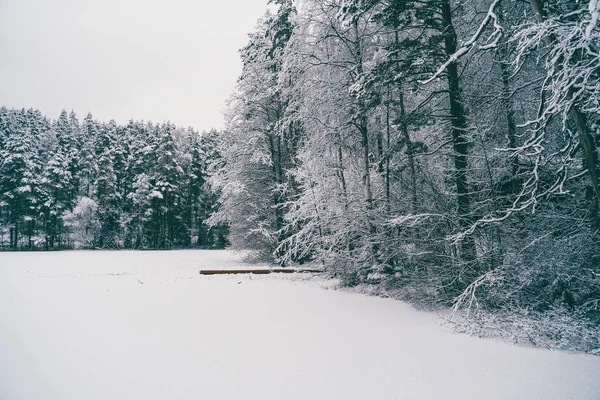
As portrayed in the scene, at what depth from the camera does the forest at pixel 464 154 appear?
4.71 m

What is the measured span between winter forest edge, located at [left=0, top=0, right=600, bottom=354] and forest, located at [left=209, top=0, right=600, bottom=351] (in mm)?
47

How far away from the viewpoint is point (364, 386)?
3.59 meters

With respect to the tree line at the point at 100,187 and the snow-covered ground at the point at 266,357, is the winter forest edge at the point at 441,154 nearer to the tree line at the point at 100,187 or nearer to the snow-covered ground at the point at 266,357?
the snow-covered ground at the point at 266,357

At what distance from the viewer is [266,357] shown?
14.7ft

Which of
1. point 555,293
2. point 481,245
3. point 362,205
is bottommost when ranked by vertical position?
point 555,293

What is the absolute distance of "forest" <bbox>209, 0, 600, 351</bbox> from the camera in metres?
4.71

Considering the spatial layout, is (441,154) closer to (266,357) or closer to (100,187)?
(266,357)

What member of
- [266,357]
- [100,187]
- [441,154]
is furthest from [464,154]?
[100,187]

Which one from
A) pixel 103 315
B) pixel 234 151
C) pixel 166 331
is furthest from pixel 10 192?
pixel 166 331

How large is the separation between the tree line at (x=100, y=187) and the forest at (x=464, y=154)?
30.1 meters

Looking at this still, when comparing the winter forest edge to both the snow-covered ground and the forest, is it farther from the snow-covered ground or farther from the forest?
the snow-covered ground

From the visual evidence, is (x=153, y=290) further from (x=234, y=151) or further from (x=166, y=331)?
(x=234, y=151)

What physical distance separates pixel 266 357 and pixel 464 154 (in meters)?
6.31

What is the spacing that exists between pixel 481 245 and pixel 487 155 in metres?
2.05
